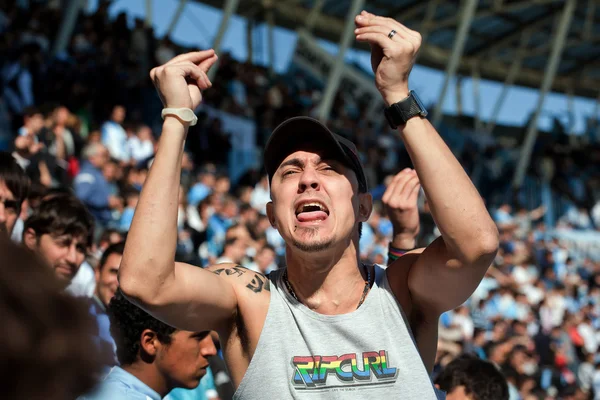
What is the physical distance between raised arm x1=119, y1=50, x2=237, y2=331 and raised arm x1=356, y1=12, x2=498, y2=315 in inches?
22.0

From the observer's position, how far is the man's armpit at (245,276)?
232 centimetres

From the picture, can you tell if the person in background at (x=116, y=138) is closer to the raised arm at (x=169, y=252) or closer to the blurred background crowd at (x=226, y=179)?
the blurred background crowd at (x=226, y=179)

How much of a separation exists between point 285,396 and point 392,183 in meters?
0.98

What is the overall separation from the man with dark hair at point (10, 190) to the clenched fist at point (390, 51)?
2.01 meters

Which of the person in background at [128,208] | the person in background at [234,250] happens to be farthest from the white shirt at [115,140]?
the person in background at [234,250]

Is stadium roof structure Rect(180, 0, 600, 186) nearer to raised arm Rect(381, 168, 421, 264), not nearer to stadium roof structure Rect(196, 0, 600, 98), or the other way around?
stadium roof structure Rect(196, 0, 600, 98)

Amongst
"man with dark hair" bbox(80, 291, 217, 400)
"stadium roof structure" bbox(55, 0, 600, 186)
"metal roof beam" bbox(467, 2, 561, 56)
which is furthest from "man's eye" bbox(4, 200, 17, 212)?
"metal roof beam" bbox(467, 2, 561, 56)

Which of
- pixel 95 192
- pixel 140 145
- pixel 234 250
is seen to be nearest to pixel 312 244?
pixel 234 250

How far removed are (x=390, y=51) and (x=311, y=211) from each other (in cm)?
56

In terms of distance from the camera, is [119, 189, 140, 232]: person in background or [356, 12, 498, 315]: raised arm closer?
[356, 12, 498, 315]: raised arm

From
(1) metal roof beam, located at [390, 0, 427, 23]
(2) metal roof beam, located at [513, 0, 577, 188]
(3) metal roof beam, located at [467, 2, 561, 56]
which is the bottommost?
(2) metal roof beam, located at [513, 0, 577, 188]

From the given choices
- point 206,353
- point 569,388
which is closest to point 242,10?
point 569,388

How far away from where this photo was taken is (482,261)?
7.03ft

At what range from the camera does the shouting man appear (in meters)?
2.10
